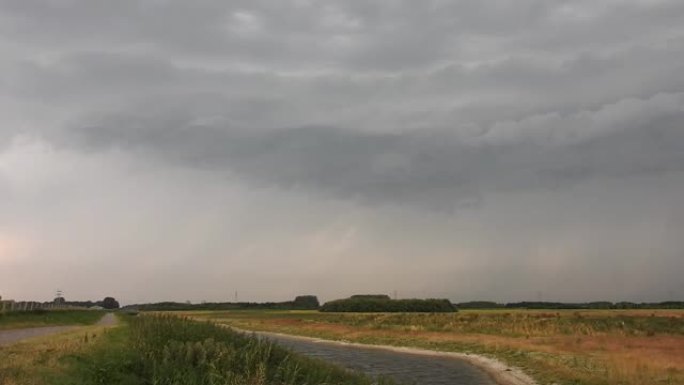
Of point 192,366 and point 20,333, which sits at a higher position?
point 20,333

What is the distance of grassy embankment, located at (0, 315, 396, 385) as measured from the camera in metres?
18.8

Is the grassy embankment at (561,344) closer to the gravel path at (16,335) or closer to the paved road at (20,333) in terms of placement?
the gravel path at (16,335)

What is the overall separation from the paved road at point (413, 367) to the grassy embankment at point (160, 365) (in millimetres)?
8576

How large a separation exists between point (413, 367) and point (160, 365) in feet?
93.5

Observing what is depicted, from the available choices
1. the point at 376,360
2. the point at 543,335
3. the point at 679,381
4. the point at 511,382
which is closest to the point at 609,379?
the point at 679,381

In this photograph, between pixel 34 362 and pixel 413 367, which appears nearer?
pixel 34 362

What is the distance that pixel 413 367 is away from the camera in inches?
1832

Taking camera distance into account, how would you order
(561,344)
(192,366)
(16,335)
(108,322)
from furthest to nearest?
(108,322) → (561,344) → (16,335) → (192,366)

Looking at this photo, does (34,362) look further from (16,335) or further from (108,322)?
(108,322)

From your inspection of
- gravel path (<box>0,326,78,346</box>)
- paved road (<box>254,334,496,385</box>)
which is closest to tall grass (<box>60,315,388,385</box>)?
gravel path (<box>0,326,78,346</box>)

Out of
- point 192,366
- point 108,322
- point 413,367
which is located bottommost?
point 413,367

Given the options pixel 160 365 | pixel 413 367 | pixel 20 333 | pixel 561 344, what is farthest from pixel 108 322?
pixel 160 365

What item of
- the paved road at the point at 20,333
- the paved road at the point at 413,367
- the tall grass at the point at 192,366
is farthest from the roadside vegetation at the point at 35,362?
the paved road at the point at 413,367

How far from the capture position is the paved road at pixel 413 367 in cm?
3856
